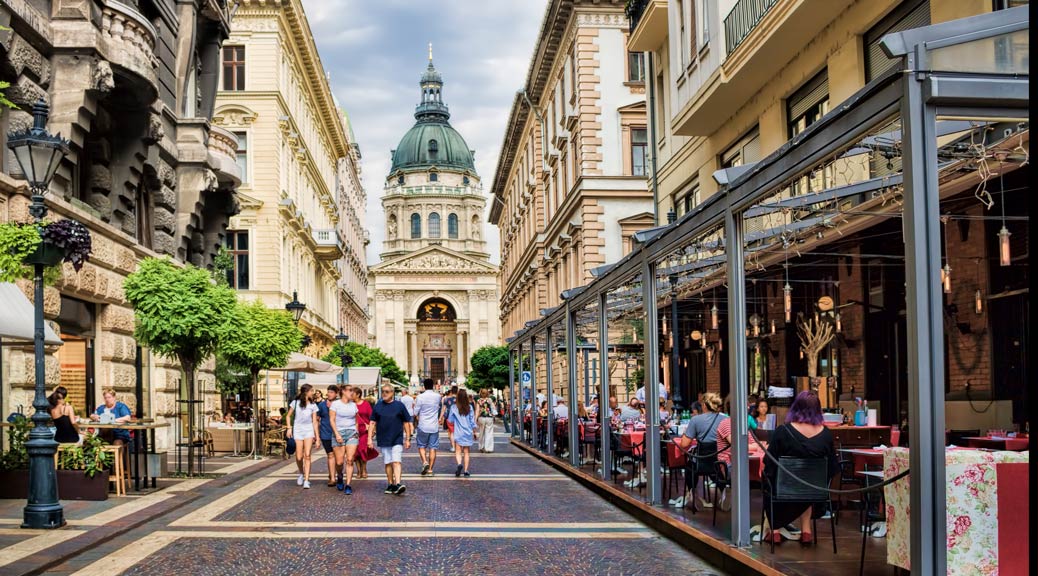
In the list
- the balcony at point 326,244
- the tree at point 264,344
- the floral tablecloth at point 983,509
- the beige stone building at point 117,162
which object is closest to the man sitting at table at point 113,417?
the beige stone building at point 117,162

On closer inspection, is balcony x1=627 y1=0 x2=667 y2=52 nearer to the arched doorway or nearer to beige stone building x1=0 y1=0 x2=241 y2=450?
beige stone building x1=0 y1=0 x2=241 y2=450

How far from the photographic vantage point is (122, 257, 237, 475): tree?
18203mm

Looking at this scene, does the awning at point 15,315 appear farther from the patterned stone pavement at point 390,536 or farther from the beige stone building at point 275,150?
the beige stone building at point 275,150

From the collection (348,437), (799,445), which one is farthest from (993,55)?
(348,437)

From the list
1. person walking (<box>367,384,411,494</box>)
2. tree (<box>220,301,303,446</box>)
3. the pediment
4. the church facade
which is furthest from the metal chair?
the pediment

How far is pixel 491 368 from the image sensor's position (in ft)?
249

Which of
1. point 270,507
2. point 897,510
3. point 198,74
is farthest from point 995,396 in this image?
point 198,74

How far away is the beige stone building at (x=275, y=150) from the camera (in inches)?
1735

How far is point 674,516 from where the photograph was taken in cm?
1231

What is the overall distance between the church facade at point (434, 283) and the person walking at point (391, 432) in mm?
112896

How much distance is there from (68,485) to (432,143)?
156695 mm

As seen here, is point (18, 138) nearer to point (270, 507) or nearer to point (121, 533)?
point (121, 533)

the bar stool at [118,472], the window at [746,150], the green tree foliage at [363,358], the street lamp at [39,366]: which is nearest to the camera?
the street lamp at [39,366]

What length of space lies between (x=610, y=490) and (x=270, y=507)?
168 inches
